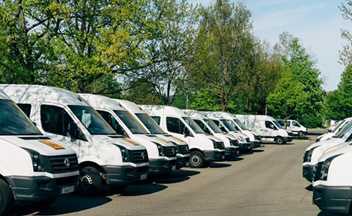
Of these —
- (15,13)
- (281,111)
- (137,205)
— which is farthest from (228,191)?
(281,111)

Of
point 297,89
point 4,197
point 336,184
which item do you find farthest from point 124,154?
point 297,89

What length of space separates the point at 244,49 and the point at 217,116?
15.7 meters

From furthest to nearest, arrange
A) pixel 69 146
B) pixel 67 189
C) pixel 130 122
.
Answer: pixel 130 122
pixel 69 146
pixel 67 189

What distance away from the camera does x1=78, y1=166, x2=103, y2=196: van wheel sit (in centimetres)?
1066

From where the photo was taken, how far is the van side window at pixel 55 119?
1099cm

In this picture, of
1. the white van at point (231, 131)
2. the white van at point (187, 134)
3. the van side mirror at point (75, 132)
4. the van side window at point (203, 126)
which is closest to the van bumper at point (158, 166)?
the van side mirror at point (75, 132)

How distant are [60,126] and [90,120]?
0.78m

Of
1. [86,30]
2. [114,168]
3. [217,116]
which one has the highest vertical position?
[86,30]

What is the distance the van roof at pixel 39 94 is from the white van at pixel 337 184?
255 inches

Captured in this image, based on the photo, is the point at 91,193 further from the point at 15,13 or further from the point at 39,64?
the point at 15,13

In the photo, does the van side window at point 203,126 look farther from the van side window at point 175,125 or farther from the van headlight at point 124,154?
the van headlight at point 124,154

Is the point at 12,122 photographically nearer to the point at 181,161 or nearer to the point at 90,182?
the point at 90,182

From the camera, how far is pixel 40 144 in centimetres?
835

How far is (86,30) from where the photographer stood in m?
20.9
